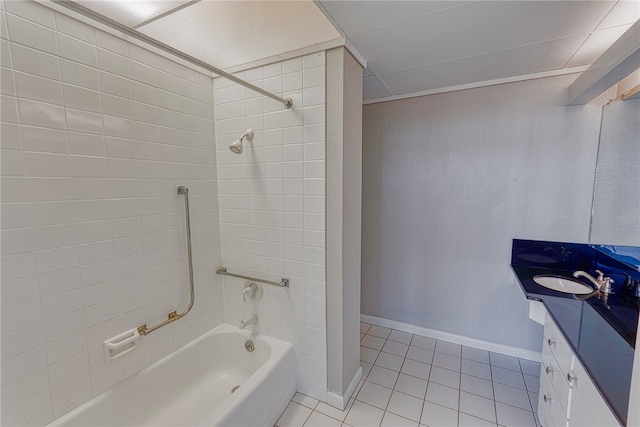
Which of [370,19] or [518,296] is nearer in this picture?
[370,19]

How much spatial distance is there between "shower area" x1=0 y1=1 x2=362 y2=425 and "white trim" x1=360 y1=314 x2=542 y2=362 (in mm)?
860

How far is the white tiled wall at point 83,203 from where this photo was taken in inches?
43.8

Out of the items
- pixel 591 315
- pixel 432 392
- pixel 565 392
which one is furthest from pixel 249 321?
pixel 591 315

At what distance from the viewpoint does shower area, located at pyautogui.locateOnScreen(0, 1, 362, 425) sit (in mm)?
1145

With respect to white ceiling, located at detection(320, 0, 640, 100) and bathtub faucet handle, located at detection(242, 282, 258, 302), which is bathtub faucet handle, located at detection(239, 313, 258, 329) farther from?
white ceiling, located at detection(320, 0, 640, 100)

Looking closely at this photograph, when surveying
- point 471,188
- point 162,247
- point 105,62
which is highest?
point 105,62

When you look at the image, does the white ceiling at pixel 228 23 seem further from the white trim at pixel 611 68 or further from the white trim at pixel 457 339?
the white trim at pixel 457 339

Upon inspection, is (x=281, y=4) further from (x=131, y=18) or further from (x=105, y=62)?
(x=105, y=62)

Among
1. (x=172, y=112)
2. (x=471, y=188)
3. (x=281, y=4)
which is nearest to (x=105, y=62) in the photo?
(x=172, y=112)

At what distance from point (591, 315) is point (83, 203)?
104 inches

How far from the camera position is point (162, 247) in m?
1.69

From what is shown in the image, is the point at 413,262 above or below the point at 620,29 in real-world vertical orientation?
below

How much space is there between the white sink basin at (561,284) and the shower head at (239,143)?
2.22 m

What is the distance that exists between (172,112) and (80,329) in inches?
51.0
